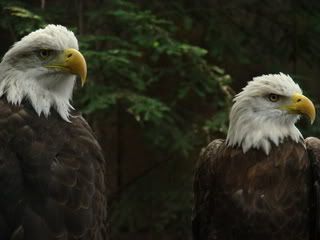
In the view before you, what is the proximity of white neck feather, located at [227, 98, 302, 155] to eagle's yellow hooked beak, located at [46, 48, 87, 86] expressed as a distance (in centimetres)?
106

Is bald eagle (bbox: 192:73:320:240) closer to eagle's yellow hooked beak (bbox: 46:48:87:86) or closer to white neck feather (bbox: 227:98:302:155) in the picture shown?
white neck feather (bbox: 227:98:302:155)

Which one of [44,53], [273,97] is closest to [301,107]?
[273,97]

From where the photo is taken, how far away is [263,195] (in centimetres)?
404

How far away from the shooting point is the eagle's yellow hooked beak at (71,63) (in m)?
3.47

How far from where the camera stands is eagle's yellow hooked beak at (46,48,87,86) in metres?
3.47

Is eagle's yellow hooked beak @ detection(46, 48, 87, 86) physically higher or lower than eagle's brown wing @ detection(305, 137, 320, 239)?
higher

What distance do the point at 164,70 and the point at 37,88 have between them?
2629mm

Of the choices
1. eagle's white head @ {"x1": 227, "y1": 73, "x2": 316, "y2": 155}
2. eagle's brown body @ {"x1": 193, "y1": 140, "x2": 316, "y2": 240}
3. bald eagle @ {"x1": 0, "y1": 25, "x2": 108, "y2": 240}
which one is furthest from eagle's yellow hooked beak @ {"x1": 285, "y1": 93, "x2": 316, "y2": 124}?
bald eagle @ {"x1": 0, "y1": 25, "x2": 108, "y2": 240}

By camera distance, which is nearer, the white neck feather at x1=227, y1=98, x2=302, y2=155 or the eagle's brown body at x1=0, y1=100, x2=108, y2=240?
the eagle's brown body at x1=0, y1=100, x2=108, y2=240

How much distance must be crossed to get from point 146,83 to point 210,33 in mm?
795

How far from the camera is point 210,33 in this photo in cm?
623

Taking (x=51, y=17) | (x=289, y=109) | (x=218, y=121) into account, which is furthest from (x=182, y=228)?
(x=289, y=109)

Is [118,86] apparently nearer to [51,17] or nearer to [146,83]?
[146,83]

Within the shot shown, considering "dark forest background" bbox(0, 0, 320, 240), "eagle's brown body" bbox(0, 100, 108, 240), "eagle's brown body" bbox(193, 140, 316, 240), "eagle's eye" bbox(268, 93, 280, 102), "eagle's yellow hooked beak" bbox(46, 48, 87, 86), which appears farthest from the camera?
"dark forest background" bbox(0, 0, 320, 240)
